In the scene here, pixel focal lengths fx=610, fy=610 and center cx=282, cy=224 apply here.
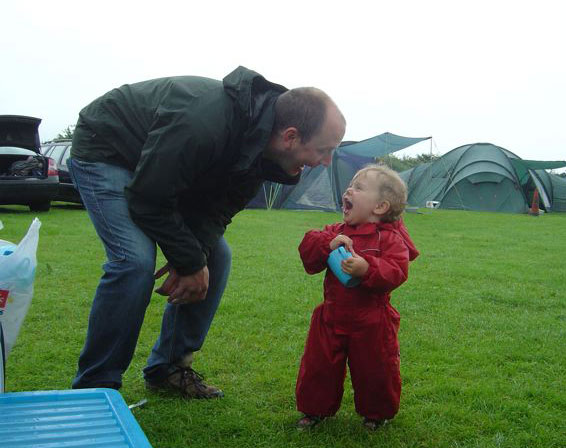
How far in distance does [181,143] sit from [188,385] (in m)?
1.35

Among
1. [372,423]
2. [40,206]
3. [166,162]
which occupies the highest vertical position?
[166,162]

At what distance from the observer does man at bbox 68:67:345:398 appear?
7.57 ft

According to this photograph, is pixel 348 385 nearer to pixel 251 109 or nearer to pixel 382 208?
pixel 382 208

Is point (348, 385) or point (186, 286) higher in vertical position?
point (186, 286)

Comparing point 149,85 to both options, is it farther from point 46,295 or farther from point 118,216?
point 46,295

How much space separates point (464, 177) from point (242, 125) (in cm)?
1867

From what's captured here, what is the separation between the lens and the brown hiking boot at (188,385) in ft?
9.91

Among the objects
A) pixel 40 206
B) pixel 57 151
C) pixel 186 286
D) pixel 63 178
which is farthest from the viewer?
pixel 57 151

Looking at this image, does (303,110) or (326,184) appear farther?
(326,184)

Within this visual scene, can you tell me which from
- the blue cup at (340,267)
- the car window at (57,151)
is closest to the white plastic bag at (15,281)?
the blue cup at (340,267)

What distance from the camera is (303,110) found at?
2438mm

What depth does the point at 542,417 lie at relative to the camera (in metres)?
2.87

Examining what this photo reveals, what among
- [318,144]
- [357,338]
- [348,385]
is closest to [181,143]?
[318,144]

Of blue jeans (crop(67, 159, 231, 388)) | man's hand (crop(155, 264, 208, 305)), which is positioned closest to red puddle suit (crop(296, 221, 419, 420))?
man's hand (crop(155, 264, 208, 305))
